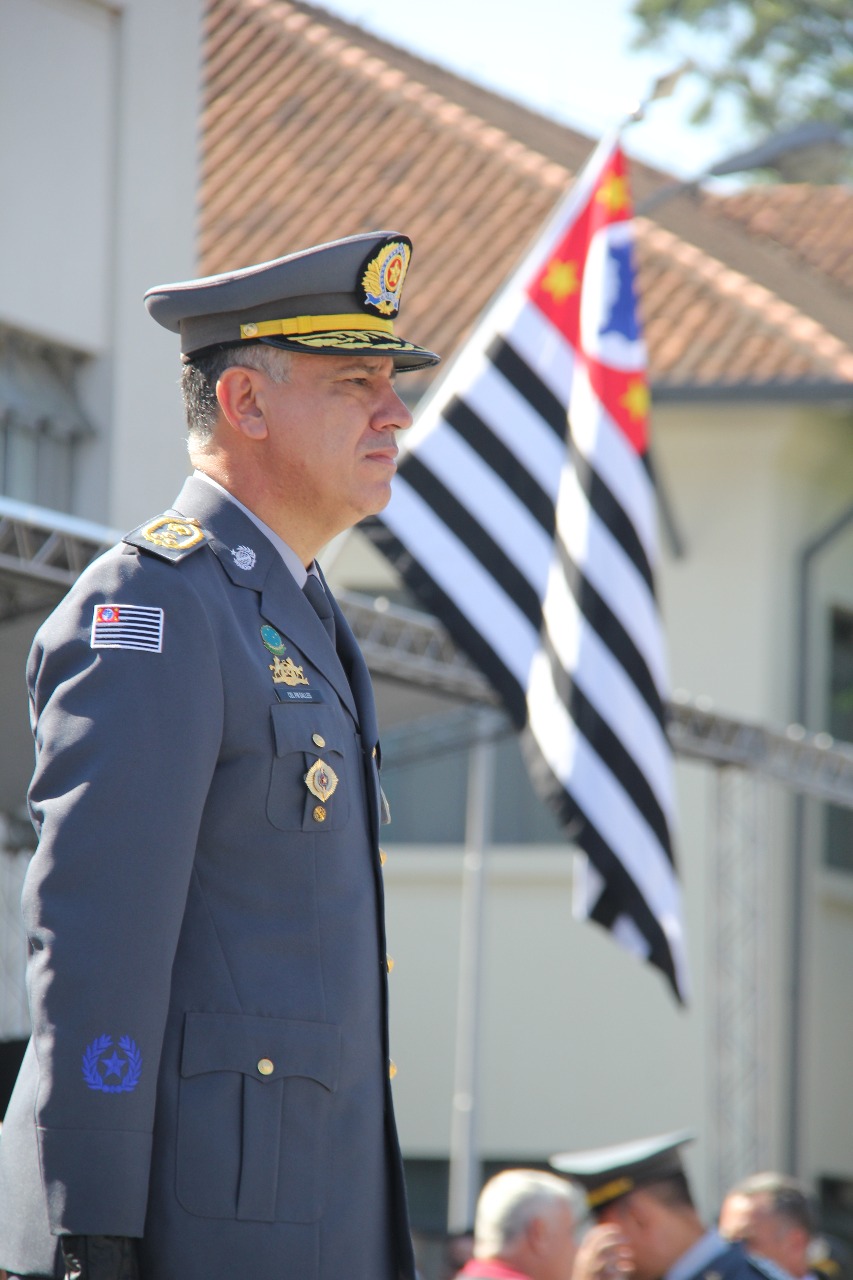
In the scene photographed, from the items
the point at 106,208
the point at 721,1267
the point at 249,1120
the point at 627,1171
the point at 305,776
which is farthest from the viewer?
the point at 106,208

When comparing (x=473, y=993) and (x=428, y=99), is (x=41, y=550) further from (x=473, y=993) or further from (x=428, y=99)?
(x=428, y=99)

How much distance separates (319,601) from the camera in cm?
274

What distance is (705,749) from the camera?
9594mm

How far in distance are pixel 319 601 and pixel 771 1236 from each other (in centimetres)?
426

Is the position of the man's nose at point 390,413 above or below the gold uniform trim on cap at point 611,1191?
above

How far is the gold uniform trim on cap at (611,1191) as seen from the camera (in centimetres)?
530

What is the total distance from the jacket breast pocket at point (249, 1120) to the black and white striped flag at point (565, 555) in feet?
15.1

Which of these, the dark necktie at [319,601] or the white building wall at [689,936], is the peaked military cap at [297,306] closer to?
the dark necktie at [319,601]

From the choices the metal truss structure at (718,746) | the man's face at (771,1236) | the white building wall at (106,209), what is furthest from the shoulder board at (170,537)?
the white building wall at (106,209)

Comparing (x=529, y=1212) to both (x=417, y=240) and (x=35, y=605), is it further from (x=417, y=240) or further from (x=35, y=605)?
(x=417, y=240)

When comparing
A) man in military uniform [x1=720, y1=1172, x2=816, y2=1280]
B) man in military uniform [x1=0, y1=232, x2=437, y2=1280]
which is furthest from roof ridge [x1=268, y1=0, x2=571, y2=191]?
man in military uniform [x1=0, y1=232, x2=437, y2=1280]

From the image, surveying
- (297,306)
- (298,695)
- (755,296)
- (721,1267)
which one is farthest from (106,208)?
(298,695)

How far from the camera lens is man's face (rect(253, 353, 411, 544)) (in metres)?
2.61

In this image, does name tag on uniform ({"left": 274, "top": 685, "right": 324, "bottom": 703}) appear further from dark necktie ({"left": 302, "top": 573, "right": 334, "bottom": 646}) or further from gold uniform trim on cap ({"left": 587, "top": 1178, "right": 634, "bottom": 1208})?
gold uniform trim on cap ({"left": 587, "top": 1178, "right": 634, "bottom": 1208})
